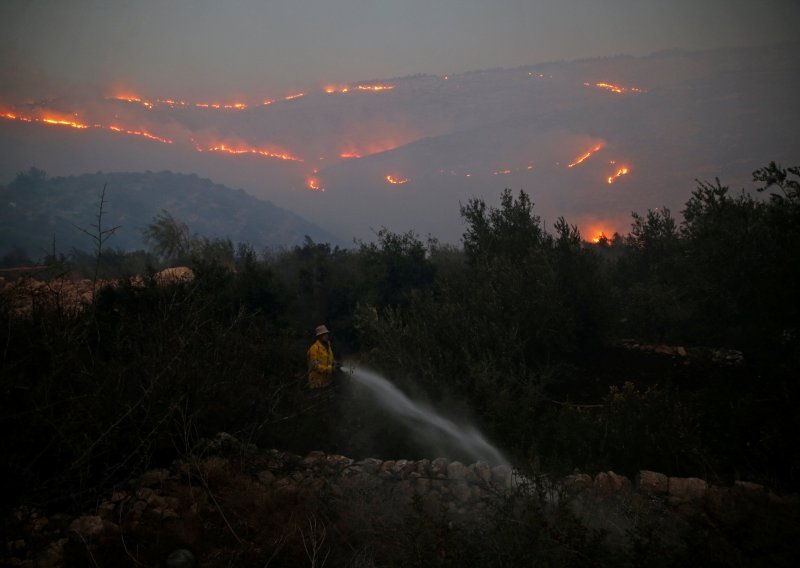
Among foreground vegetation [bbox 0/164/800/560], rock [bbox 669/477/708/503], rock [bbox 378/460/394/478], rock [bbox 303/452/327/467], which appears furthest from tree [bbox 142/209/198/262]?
Answer: rock [bbox 669/477/708/503]

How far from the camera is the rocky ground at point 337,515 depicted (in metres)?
3.10

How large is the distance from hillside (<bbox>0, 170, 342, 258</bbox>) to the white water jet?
57.7m

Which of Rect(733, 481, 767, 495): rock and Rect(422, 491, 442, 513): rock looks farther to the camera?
Rect(422, 491, 442, 513): rock

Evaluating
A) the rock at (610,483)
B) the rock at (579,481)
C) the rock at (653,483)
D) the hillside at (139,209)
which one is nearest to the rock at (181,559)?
the rock at (579,481)

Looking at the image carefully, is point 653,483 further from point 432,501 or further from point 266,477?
point 266,477

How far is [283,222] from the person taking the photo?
291 ft

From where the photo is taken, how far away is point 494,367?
6844 millimetres

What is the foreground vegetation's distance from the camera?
3.59 meters

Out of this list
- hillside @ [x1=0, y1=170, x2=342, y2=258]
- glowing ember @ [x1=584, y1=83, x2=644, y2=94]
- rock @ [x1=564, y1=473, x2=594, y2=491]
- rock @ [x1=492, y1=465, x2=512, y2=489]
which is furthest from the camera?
hillside @ [x1=0, y1=170, x2=342, y2=258]

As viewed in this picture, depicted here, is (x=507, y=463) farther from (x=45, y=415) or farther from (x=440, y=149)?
(x=440, y=149)

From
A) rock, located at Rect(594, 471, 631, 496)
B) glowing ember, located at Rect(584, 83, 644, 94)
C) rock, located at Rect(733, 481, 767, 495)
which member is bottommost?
rock, located at Rect(594, 471, 631, 496)

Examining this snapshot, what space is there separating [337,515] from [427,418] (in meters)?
3.06

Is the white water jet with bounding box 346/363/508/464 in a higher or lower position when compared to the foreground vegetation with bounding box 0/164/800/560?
lower

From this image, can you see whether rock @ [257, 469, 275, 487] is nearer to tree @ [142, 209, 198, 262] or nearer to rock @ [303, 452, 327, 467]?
rock @ [303, 452, 327, 467]
